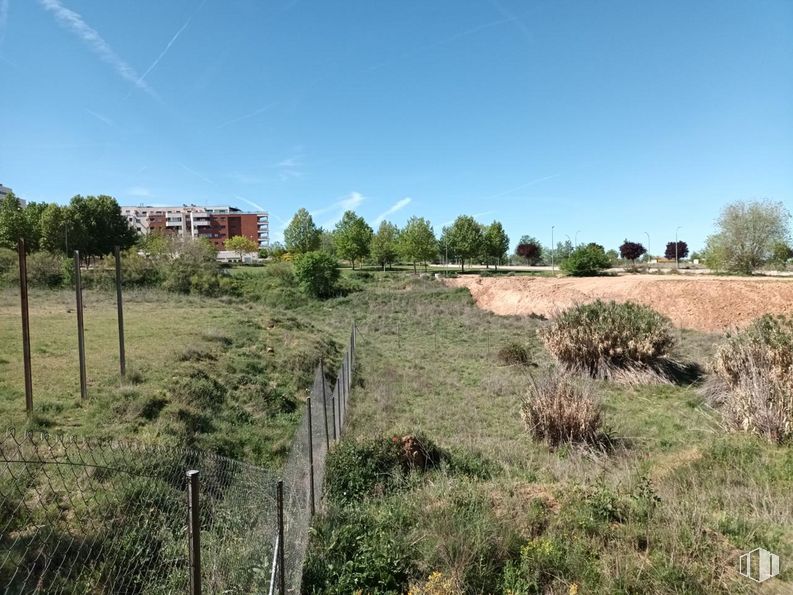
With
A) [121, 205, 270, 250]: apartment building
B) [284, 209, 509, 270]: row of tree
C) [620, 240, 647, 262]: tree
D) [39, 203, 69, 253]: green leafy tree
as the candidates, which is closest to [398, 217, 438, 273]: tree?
[284, 209, 509, 270]: row of tree

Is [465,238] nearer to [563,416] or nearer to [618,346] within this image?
[618,346]

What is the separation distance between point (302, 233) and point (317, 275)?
3453 centimetres

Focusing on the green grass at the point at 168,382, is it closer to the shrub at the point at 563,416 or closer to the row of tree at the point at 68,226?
the shrub at the point at 563,416

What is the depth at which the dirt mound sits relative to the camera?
2512cm

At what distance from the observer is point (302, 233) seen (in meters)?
71.6

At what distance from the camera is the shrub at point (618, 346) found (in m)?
13.6

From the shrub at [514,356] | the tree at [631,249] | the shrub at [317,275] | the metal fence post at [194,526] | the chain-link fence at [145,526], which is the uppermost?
the tree at [631,249]

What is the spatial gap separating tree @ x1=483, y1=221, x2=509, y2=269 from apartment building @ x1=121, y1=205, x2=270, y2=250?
6339 cm

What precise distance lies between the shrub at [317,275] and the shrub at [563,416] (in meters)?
31.0

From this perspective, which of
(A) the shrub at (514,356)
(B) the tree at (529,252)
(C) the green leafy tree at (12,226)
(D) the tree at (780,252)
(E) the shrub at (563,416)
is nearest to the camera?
(E) the shrub at (563,416)

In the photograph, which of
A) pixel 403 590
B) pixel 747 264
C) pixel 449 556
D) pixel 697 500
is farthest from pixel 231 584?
pixel 747 264

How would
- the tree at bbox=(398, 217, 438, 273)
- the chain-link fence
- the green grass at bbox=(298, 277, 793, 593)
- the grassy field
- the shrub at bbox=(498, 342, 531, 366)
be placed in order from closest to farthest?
the chain-link fence
the green grass at bbox=(298, 277, 793, 593)
the grassy field
the shrub at bbox=(498, 342, 531, 366)
the tree at bbox=(398, 217, 438, 273)

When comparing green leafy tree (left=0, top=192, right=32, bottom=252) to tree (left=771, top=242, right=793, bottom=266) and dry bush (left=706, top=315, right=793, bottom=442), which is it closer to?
dry bush (left=706, top=315, right=793, bottom=442)

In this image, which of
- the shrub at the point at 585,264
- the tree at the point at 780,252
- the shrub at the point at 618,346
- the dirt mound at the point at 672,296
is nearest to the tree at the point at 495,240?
the shrub at the point at 585,264
